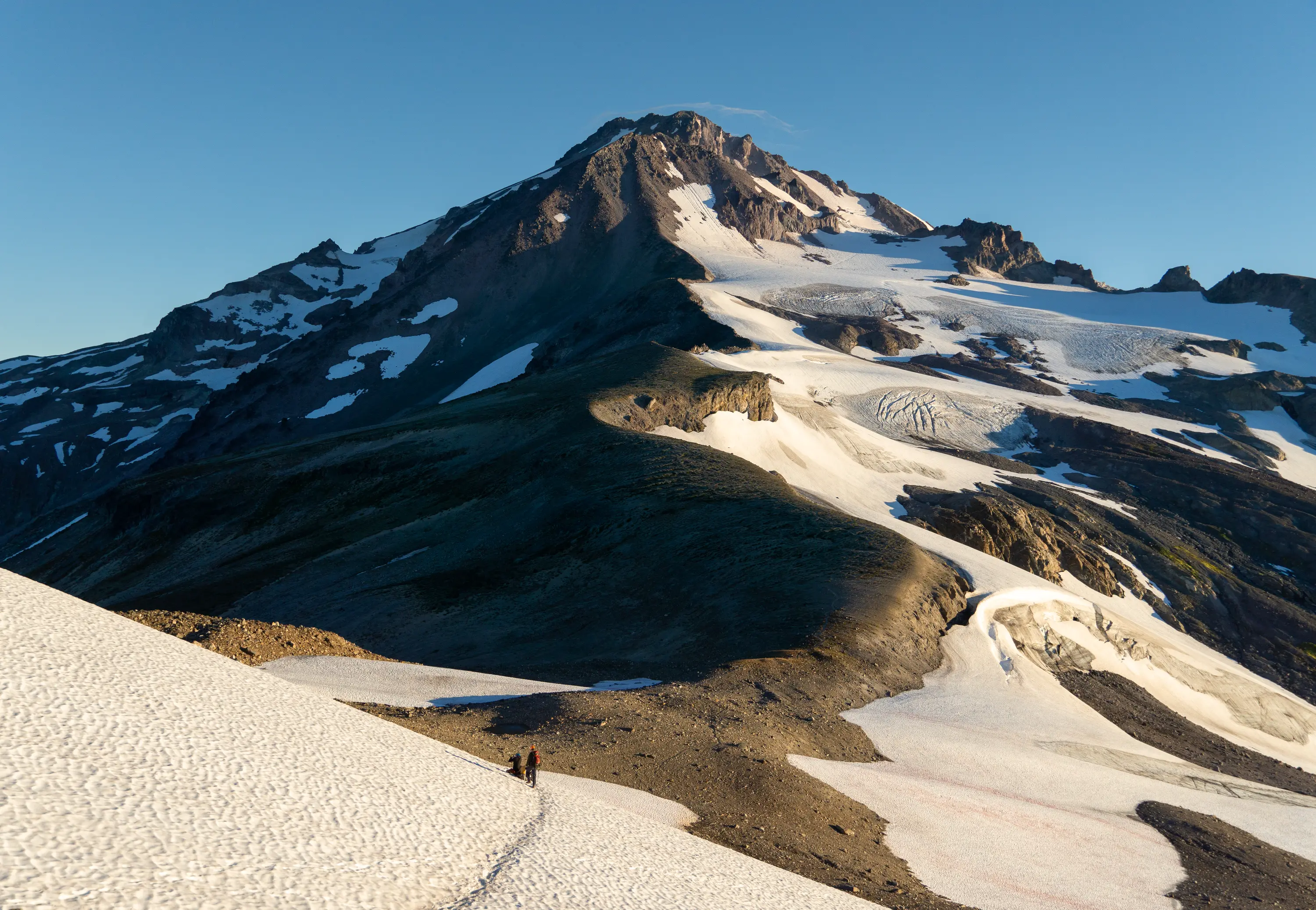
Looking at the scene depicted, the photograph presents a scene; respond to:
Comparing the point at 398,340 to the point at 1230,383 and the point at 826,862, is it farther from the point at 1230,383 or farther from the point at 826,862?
the point at 826,862

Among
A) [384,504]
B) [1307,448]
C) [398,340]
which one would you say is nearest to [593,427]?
[384,504]

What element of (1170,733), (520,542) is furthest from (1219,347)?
(520,542)

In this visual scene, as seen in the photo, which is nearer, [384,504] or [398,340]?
[384,504]

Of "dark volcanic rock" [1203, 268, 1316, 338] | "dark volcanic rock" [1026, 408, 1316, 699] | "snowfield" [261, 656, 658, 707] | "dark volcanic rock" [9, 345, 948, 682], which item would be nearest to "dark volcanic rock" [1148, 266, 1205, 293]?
"dark volcanic rock" [1203, 268, 1316, 338]

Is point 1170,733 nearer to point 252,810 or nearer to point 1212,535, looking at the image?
point 252,810

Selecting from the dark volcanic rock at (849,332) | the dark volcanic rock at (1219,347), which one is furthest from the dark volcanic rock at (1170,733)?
the dark volcanic rock at (1219,347)

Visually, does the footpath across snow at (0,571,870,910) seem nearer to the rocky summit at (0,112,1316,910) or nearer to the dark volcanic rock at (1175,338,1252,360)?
the rocky summit at (0,112,1316,910)
